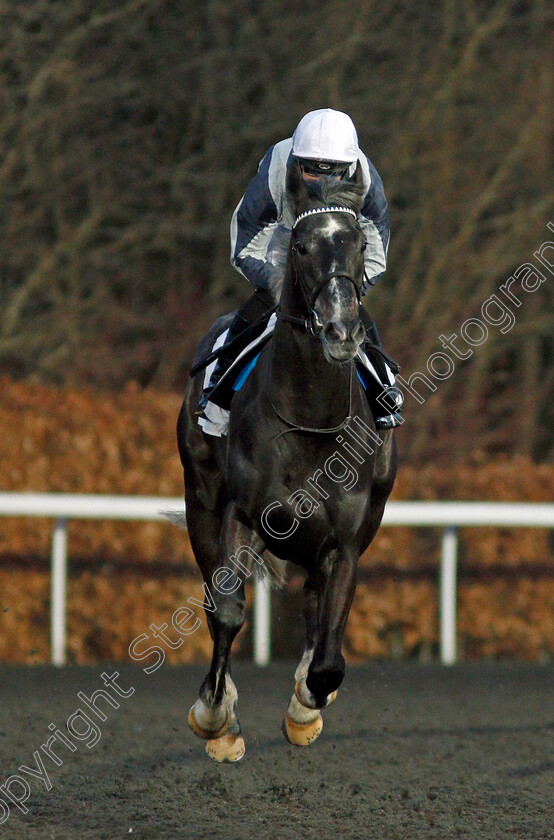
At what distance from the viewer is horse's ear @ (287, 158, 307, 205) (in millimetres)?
4312

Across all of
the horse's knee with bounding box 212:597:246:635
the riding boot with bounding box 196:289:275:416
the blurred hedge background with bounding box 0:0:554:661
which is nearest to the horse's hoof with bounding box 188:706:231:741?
the horse's knee with bounding box 212:597:246:635

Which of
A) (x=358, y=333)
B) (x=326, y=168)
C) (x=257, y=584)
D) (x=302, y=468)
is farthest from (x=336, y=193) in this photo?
(x=257, y=584)

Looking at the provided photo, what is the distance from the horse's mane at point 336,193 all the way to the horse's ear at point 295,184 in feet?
0.10

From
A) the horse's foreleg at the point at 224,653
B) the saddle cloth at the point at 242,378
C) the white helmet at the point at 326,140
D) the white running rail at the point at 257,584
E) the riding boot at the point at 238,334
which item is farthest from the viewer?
the white running rail at the point at 257,584

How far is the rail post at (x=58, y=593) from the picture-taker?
8.45 meters

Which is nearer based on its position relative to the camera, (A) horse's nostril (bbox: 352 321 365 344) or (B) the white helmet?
(A) horse's nostril (bbox: 352 321 365 344)

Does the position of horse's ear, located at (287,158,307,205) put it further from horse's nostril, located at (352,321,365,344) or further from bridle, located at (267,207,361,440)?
horse's nostril, located at (352,321,365,344)

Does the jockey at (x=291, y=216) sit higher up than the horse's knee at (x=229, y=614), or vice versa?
the jockey at (x=291, y=216)

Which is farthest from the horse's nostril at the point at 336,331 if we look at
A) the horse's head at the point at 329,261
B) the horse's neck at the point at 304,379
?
the horse's neck at the point at 304,379

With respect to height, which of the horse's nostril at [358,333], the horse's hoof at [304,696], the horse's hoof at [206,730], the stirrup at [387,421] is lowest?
the horse's hoof at [206,730]

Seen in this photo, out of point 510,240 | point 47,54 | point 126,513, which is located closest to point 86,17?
point 47,54

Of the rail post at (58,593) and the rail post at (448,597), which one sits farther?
the rail post at (448,597)

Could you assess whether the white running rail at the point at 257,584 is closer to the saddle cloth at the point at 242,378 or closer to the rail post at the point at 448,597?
the rail post at the point at 448,597

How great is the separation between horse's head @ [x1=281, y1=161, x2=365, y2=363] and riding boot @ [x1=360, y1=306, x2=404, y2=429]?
0.63 metres
